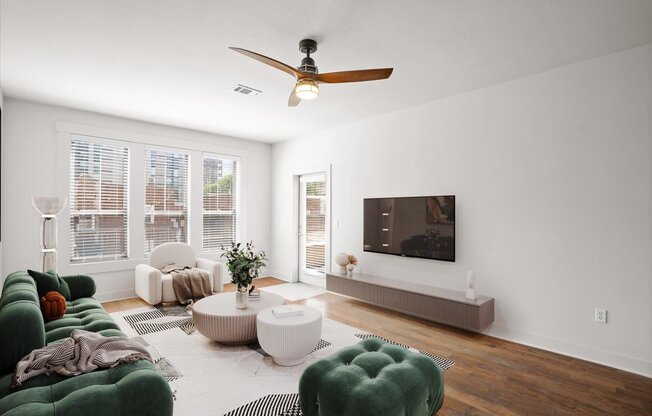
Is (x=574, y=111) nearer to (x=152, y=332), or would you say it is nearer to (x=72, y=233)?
(x=152, y=332)

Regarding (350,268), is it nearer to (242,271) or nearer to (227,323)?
(242,271)

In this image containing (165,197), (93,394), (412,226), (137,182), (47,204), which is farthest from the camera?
(165,197)

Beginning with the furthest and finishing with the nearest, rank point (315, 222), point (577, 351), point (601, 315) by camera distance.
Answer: point (315, 222) → point (577, 351) → point (601, 315)

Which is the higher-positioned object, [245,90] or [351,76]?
[245,90]

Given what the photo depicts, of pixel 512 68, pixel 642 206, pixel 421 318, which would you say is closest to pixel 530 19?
pixel 512 68

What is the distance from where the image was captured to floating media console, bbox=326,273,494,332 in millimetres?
3613

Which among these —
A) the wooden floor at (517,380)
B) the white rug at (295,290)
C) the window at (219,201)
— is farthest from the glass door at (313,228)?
the wooden floor at (517,380)

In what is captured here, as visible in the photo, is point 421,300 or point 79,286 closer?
point 79,286

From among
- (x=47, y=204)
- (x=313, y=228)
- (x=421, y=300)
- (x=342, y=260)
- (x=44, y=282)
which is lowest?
(x=421, y=300)

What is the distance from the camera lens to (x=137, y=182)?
5.41 m

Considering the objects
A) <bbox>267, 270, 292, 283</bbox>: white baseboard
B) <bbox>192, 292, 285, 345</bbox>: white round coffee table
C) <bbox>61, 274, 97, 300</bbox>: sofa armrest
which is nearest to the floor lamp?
<bbox>61, 274, 97, 300</bbox>: sofa armrest

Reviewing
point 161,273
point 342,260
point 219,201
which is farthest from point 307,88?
point 219,201

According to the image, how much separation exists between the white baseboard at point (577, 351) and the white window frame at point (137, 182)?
477 centimetres

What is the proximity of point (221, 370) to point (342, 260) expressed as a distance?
264cm
